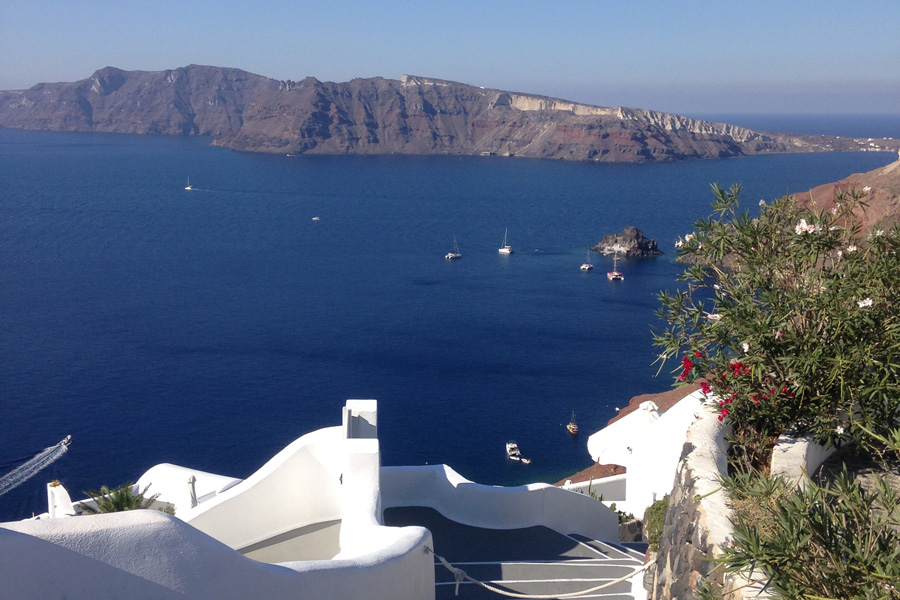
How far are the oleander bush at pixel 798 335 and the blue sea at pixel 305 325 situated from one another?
24.9 m

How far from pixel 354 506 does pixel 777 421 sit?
3.52 metres

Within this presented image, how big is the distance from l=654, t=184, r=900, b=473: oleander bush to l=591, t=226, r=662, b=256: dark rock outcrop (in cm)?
6696

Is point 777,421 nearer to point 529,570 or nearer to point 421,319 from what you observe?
point 529,570

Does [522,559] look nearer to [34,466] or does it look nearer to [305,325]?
[34,466]

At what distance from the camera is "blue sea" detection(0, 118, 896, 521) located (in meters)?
33.2

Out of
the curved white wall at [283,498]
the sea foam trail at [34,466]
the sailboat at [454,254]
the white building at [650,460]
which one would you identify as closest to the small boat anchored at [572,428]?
the white building at [650,460]

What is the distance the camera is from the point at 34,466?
30.0 metres

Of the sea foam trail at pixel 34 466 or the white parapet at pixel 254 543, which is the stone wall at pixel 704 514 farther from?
the sea foam trail at pixel 34 466

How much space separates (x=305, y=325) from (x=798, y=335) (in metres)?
44.7

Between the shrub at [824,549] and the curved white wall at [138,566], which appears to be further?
the curved white wall at [138,566]

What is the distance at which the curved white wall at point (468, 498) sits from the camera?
8.79 m

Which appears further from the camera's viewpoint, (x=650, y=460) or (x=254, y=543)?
(x=650, y=460)

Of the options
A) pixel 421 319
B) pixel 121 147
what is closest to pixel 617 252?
pixel 421 319

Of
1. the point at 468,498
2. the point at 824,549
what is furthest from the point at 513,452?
the point at 824,549
